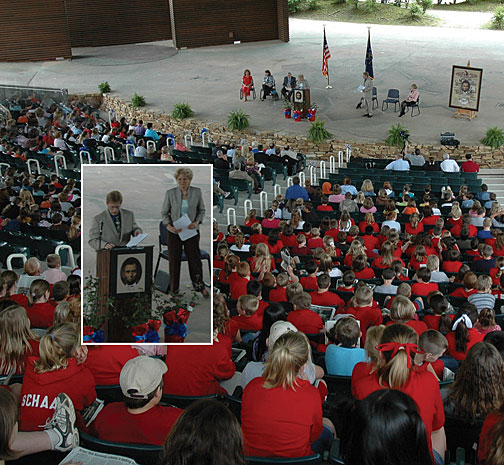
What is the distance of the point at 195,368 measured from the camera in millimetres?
5434

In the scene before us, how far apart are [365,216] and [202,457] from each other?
28.5 ft

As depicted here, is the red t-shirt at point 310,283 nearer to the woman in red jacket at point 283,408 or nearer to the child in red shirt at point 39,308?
the child in red shirt at point 39,308

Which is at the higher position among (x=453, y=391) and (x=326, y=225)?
(x=453, y=391)

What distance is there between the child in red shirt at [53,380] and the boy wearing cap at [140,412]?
0.43m

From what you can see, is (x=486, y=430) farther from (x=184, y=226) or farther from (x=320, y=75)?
(x=320, y=75)

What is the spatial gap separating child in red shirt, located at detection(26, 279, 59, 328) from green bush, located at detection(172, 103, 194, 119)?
46.9 ft

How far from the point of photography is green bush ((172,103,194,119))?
20.9 m

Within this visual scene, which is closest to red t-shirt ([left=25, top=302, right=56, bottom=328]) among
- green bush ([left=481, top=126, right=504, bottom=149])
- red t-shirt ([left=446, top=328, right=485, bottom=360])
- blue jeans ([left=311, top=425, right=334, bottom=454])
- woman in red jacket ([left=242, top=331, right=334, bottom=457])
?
woman in red jacket ([left=242, top=331, right=334, bottom=457])

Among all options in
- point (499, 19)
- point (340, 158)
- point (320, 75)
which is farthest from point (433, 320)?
point (499, 19)

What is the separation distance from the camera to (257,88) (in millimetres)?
23516

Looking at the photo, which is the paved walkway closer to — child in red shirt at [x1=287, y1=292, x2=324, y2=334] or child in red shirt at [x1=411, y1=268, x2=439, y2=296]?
child in red shirt at [x1=411, y1=268, x2=439, y2=296]

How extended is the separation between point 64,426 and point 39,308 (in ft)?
10.4

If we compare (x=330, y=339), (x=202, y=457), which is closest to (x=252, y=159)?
(x=330, y=339)

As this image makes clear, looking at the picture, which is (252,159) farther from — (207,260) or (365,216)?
(207,260)
